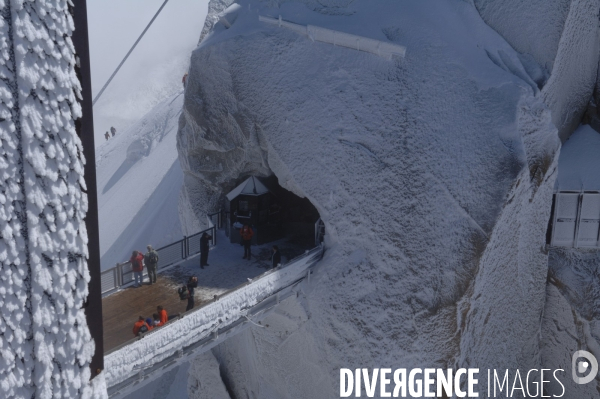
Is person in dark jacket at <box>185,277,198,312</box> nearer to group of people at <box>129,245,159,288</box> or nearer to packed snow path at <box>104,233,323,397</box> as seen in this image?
packed snow path at <box>104,233,323,397</box>

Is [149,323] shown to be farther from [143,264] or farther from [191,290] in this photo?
[143,264]

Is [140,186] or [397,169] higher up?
[397,169]

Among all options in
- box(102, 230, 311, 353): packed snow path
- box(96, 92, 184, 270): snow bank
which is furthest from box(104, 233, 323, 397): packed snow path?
box(96, 92, 184, 270): snow bank

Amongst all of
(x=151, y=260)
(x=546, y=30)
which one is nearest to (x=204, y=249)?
(x=151, y=260)

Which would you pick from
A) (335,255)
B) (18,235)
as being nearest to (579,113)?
(335,255)

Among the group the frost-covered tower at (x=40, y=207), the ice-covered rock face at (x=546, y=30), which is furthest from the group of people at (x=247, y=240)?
the ice-covered rock face at (x=546, y=30)

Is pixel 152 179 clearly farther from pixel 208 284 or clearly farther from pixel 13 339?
pixel 13 339
